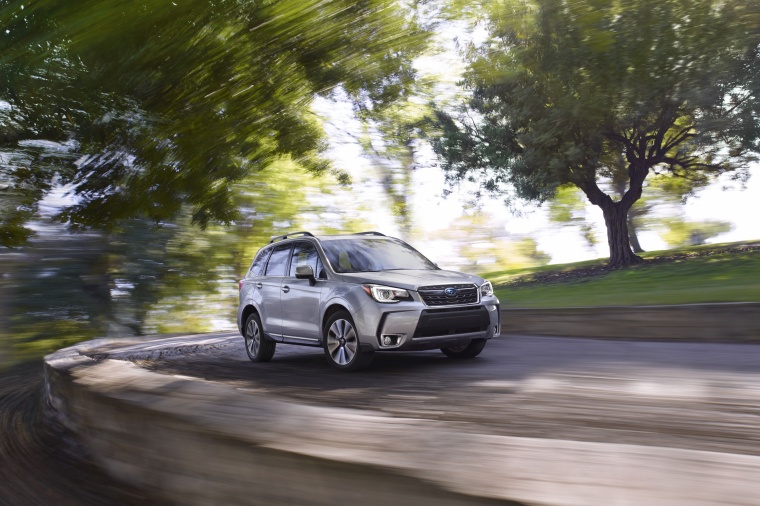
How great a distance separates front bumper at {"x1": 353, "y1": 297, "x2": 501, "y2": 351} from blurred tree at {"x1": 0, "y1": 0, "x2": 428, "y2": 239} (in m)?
3.40

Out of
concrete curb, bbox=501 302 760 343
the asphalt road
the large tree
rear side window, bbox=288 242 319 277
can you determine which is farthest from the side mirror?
the large tree

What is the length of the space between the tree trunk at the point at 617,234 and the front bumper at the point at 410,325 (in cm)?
2426

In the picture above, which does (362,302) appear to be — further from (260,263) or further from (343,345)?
(260,263)

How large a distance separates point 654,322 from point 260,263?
6.58 meters

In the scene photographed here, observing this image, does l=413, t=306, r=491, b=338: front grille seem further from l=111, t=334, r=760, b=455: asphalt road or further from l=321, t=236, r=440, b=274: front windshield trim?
l=321, t=236, r=440, b=274: front windshield trim

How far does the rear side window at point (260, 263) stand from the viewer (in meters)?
13.3

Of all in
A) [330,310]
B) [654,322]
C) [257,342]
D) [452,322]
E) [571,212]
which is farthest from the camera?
[571,212]

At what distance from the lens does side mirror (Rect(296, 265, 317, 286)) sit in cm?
1122

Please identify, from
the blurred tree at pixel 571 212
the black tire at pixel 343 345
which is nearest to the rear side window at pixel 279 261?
the black tire at pixel 343 345

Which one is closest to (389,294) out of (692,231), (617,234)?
(617,234)

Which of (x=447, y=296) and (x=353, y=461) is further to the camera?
(x=447, y=296)

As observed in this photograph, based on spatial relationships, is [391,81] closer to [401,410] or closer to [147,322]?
[401,410]

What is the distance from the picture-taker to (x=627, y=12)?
24359 mm

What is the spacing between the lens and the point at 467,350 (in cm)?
1184
